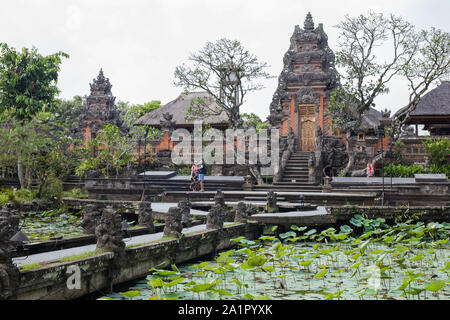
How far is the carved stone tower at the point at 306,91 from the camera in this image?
24.8 metres

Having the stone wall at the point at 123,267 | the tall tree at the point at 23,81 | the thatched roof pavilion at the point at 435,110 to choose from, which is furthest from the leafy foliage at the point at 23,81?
the thatched roof pavilion at the point at 435,110

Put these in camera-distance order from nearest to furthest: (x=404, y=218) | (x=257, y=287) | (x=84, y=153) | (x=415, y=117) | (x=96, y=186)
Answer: (x=257, y=287) < (x=404, y=218) < (x=96, y=186) < (x=84, y=153) < (x=415, y=117)

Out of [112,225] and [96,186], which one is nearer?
[112,225]

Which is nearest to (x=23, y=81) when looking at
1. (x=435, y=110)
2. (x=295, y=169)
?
(x=295, y=169)

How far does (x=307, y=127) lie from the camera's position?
83.0 feet

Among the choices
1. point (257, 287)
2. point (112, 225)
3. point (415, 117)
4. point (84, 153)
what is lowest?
point (257, 287)

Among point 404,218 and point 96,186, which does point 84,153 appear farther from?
point 404,218

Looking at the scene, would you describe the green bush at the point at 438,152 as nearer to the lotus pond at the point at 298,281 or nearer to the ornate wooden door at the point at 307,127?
the ornate wooden door at the point at 307,127

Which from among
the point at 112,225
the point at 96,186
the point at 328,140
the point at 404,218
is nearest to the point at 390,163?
the point at 328,140

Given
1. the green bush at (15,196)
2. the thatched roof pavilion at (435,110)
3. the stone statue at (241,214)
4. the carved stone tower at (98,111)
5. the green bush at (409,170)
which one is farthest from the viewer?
the carved stone tower at (98,111)

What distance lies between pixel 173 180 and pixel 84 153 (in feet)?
23.7

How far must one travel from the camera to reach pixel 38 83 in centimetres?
2166

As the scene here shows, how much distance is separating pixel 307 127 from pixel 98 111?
1361 centimetres
